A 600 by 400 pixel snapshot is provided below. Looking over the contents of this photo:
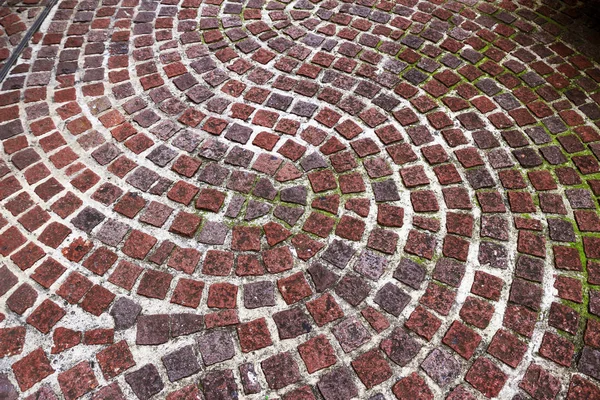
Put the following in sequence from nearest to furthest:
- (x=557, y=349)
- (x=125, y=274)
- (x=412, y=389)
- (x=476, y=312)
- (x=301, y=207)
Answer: (x=412, y=389)
(x=557, y=349)
(x=476, y=312)
(x=125, y=274)
(x=301, y=207)

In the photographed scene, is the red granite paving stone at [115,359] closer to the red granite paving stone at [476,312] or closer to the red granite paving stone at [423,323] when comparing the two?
the red granite paving stone at [423,323]

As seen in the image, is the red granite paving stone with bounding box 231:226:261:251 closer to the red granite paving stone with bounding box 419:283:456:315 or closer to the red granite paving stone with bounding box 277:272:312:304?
the red granite paving stone with bounding box 277:272:312:304

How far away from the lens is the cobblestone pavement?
2.11 m

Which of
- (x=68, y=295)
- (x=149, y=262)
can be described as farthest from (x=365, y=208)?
(x=68, y=295)

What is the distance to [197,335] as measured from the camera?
2.18 metres

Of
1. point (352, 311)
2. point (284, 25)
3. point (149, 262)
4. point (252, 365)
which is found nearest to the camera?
point (252, 365)

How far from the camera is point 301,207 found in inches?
104

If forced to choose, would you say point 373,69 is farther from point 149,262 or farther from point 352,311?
point 149,262

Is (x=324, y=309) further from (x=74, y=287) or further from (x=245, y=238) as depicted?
(x=74, y=287)

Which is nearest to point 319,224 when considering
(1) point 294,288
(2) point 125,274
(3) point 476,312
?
(1) point 294,288

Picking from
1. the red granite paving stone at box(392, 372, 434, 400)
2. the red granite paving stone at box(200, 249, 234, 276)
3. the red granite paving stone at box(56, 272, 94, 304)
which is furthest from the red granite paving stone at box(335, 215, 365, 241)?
the red granite paving stone at box(56, 272, 94, 304)

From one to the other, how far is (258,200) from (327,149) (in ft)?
2.01

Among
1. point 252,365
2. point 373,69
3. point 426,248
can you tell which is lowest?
point 252,365

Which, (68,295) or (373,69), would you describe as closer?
(68,295)
